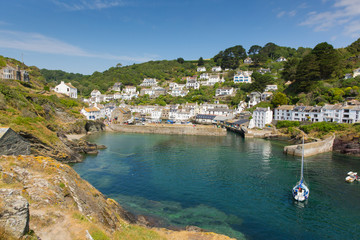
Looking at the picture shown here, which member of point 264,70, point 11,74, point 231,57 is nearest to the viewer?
point 11,74

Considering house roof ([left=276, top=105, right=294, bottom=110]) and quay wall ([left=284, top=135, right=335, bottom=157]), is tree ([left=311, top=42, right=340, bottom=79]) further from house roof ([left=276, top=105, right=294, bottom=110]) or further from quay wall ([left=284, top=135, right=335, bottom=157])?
quay wall ([left=284, top=135, right=335, bottom=157])

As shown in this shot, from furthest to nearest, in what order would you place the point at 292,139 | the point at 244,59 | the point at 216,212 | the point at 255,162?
the point at 244,59, the point at 292,139, the point at 255,162, the point at 216,212

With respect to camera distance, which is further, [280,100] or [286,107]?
[280,100]

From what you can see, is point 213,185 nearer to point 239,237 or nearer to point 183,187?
point 183,187

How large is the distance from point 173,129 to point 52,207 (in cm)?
4946

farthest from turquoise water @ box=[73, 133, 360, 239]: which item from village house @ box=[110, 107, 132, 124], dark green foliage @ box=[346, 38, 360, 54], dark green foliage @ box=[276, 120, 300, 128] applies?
dark green foliage @ box=[346, 38, 360, 54]

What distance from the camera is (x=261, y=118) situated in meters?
59.2

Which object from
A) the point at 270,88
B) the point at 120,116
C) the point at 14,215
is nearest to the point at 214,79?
the point at 270,88

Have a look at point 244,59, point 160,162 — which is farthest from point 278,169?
point 244,59

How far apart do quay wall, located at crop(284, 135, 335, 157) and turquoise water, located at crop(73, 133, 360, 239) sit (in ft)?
4.87

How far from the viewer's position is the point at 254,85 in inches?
3250

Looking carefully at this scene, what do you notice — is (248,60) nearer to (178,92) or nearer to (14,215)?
→ (178,92)

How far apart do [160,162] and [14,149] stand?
60.8 feet

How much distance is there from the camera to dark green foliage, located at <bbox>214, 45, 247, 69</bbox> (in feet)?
399
